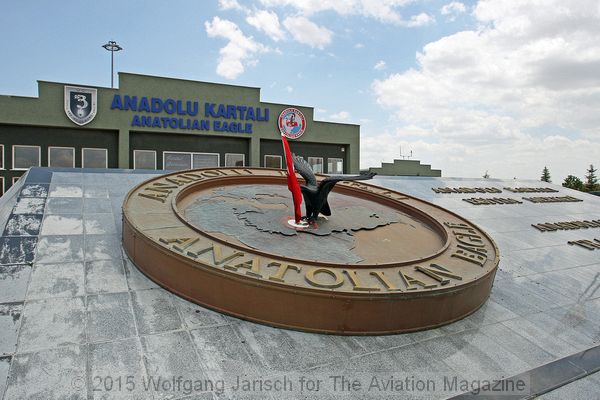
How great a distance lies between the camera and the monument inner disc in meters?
6.29

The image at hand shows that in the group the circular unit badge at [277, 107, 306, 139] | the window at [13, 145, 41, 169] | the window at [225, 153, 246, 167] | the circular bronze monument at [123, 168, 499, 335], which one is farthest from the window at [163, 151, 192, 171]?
the circular bronze monument at [123, 168, 499, 335]

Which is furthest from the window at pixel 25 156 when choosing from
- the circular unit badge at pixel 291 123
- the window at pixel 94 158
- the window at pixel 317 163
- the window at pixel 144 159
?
the window at pixel 317 163

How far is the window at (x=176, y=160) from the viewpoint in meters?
19.8

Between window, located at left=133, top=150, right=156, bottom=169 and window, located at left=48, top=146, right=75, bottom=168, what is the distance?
2649mm

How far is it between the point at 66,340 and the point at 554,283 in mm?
8599

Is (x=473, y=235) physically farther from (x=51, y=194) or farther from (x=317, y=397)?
(x=51, y=194)

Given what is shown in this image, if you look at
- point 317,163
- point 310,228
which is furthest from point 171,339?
point 317,163

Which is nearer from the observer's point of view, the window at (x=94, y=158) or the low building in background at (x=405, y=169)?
the window at (x=94, y=158)

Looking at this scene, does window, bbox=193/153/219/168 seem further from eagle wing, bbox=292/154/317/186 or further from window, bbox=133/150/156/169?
eagle wing, bbox=292/154/317/186

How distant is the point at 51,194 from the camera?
320 inches

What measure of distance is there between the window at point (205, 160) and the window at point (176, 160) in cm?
32

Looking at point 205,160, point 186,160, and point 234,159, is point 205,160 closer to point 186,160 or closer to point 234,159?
point 186,160

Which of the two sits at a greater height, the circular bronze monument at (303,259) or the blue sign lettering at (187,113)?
the blue sign lettering at (187,113)

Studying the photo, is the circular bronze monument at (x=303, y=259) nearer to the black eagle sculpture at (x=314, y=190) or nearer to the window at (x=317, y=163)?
the black eagle sculpture at (x=314, y=190)
